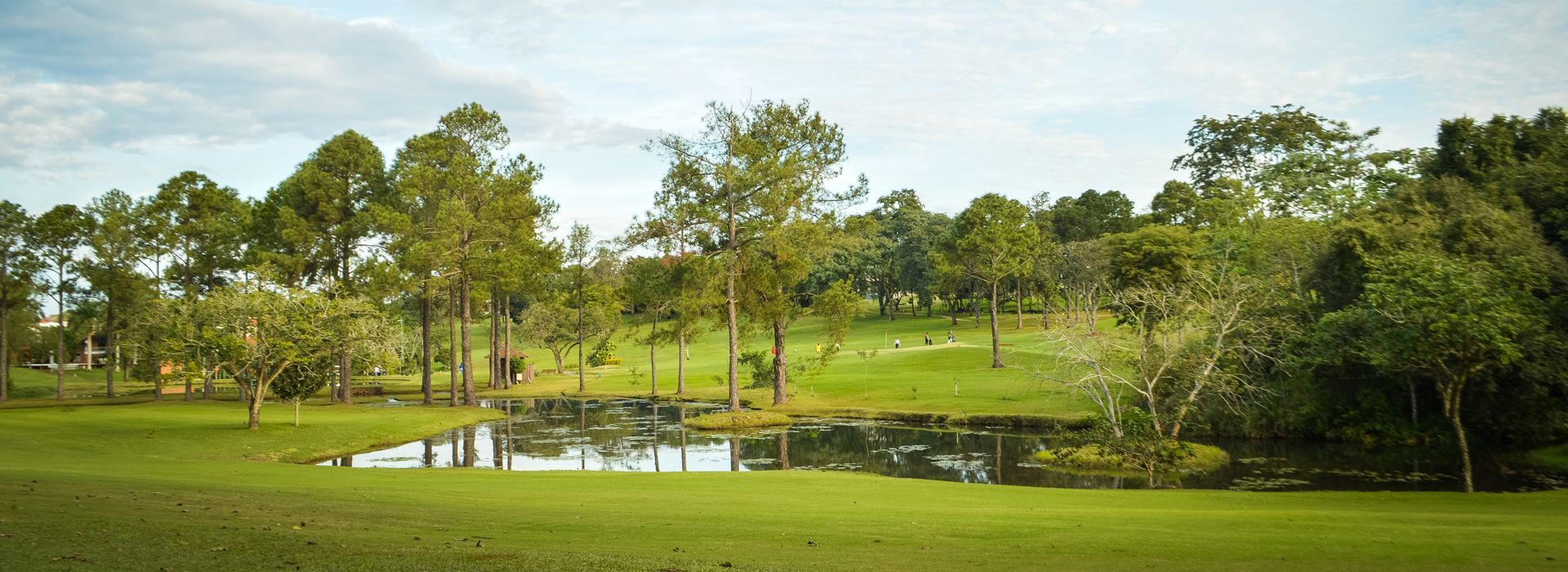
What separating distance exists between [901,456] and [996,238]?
91.1 ft

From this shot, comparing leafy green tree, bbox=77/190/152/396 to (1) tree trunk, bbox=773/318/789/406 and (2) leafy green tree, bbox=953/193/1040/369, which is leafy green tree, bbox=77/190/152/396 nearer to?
(1) tree trunk, bbox=773/318/789/406

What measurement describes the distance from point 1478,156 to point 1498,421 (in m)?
12.1

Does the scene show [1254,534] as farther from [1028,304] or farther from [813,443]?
[1028,304]

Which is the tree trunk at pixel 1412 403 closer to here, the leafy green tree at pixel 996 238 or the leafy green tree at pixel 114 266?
the leafy green tree at pixel 996 238

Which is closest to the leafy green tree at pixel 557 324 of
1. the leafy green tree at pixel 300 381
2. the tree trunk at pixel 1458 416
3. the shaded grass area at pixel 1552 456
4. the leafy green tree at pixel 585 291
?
the leafy green tree at pixel 585 291

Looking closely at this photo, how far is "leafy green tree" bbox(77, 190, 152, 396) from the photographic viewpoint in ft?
175

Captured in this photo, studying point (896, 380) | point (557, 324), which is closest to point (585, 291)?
point (557, 324)

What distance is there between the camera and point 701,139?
45531mm

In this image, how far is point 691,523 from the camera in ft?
45.8

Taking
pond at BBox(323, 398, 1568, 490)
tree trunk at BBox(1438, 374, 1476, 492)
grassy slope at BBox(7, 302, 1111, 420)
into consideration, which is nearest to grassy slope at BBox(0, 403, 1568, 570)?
tree trunk at BBox(1438, 374, 1476, 492)

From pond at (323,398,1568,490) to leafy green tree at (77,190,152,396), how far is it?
86.1 feet

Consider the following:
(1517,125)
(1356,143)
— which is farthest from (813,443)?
(1356,143)

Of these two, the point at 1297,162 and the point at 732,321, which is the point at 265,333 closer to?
the point at 732,321

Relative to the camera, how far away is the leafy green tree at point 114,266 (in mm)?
53281
